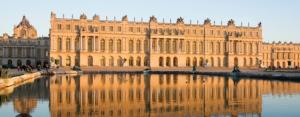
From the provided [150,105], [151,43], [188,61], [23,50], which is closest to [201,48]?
[188,61]

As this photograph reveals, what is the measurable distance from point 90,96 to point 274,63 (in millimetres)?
118567

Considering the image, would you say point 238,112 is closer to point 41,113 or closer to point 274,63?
point 41,113

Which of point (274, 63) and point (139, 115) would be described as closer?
point (139, 115)

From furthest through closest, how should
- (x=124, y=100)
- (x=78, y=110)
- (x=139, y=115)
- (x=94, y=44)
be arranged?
(x=94, y=44), (x=124, y=100), (x=78, y=110), (x=139, y=115)

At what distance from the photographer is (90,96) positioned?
2766 centimetres

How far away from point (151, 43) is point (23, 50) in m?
40.5

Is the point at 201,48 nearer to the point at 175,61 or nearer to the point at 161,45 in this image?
the point at 175,61

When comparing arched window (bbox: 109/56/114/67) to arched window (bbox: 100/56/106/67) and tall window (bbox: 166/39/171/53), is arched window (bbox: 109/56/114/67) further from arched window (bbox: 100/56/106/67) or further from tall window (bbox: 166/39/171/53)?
tall window (bbox: 166/39/171/53)

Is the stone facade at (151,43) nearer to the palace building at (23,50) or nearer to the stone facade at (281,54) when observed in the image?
the stone facade at (281,54)

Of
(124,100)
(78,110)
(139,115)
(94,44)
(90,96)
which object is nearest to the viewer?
(139,115)

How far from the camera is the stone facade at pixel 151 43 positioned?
9856cm

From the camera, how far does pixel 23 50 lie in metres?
121

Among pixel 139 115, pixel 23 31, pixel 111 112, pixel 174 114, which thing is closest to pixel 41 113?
pixel 111 112

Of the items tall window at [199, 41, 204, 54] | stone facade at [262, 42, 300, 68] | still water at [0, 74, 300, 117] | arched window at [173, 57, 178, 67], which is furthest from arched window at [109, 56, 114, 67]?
still water at [0, 74, 300, 117]
